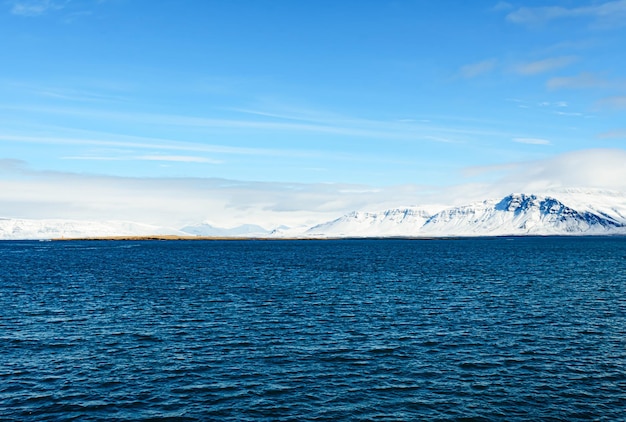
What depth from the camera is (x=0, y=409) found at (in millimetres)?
39156

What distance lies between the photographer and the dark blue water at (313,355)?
3997 cm

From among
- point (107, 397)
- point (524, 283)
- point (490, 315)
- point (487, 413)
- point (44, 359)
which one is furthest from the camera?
point (524, 283)

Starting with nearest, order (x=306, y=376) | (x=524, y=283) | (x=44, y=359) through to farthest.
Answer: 1. (x=306, y=376)
2. (x=44, y=359)
3. (x=524, y=283)

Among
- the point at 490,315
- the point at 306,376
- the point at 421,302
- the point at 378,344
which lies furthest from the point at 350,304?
the point at 306,376

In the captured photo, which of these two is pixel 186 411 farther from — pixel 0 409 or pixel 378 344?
pixel 378 344

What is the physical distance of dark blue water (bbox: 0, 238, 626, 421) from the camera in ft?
131

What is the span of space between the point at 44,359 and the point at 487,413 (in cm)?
4099

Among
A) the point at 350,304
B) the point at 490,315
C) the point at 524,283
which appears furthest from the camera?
the point at 524,283

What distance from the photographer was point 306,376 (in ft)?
153

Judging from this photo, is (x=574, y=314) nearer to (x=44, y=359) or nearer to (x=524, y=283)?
Answer: (x=524, y=283)

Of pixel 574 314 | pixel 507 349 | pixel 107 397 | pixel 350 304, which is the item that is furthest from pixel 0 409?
pixel 574 314

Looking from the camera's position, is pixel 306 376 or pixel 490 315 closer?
pixel 306 376

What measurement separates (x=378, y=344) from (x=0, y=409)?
1387 inches

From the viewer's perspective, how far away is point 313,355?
53.5m
